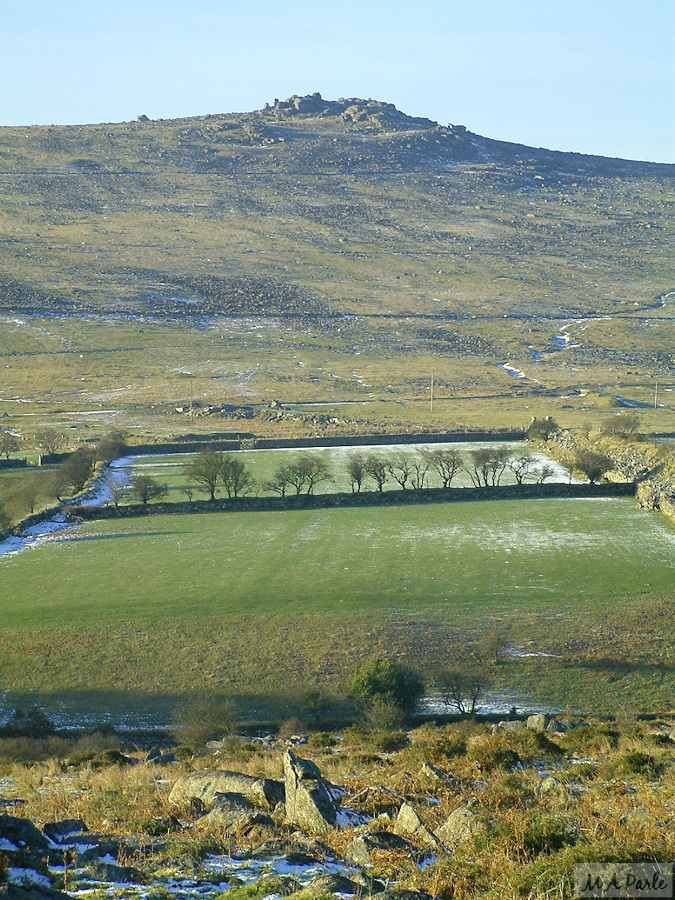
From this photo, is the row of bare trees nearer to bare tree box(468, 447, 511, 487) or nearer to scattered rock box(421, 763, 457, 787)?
bare tree box(468, 447, 511, 487)

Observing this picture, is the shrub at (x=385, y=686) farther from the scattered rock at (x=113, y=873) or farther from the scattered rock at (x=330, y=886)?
the scattered rock at (x=330, y=886)

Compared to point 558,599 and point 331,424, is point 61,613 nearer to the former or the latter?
point 558,599

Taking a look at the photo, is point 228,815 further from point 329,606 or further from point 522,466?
point 522,466

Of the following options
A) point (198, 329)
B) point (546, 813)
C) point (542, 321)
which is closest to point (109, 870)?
point (546, 813)

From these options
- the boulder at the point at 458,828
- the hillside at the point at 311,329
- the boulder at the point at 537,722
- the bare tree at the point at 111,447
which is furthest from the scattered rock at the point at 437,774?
the hillside at the point at 311,329

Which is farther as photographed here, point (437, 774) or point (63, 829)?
point (437, 774)

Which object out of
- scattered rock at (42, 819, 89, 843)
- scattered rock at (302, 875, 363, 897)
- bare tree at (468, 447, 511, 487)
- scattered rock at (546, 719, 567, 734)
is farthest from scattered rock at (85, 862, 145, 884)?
bare tree at (468, 447, 511, 487)

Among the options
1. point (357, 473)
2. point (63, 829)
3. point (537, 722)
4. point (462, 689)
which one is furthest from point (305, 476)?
point (63, 829)
